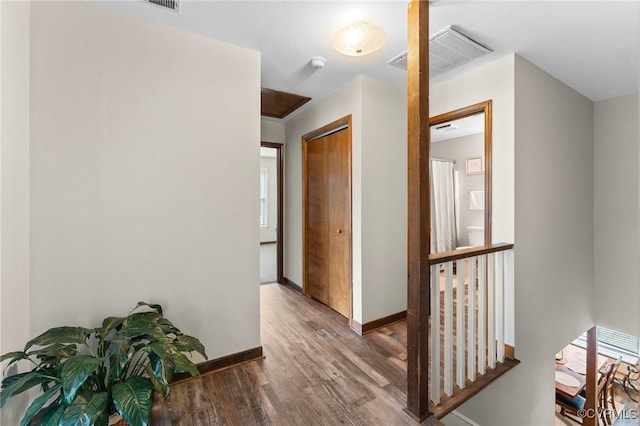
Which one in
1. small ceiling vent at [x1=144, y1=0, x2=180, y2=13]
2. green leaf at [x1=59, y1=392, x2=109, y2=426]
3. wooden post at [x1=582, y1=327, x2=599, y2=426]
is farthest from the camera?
wooden post at [x1=582, y1=327, x2=599, y2=426]

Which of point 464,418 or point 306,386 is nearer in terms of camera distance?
point 306,386

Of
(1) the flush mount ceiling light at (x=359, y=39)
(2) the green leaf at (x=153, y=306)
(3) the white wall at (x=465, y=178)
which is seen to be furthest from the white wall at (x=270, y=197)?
(2) the green leaf at (x=153, y=306)

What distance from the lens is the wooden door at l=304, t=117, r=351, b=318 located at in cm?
303

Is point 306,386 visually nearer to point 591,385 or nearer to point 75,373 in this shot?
point 75,373

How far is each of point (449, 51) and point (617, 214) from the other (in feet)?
9.91

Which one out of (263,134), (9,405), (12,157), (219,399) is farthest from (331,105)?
(9,405)

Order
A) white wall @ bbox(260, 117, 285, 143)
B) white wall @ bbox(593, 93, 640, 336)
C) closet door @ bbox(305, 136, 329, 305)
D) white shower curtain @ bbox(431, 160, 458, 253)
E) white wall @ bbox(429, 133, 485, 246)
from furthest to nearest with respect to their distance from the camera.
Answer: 1. white wall @ bbox(429, 133, 485, 246)
2. white shower curtain @ bbox(431, 160, 458, 253)
3. white wall @ bbox(260, 117, 285, 143)
4. closet door @ bbox(305, 136, 329, 305)
5. white wall @ bbox(593, 93, 640, 336)

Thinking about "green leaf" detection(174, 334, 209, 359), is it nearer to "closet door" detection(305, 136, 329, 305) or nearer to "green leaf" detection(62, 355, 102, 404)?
"green leaf" detection(62, 355, 102, 404)

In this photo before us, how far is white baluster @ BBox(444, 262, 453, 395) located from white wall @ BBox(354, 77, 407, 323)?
95 cm

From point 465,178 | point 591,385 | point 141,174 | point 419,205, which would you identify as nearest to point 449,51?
point 419,205

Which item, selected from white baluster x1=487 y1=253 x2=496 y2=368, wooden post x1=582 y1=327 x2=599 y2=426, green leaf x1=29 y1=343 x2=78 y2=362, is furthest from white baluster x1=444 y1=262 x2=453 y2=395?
wooden post x1=582 y1=327 x2=599 y2=426

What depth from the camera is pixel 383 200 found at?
9.64ft

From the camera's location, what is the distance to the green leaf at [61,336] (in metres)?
1.36

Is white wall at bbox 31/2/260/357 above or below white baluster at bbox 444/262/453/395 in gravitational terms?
above
